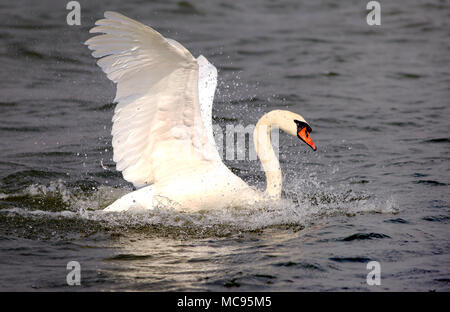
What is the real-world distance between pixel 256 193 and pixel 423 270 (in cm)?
196

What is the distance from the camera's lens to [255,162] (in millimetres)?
9953

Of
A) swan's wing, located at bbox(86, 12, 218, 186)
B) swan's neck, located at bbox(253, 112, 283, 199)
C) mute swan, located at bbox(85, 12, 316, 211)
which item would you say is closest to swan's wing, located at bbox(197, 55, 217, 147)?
mute swan, located at bbox(85, 12, 316, 211)

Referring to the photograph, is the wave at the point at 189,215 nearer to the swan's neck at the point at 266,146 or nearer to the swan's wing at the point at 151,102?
the swan's neck at the point at 266,146

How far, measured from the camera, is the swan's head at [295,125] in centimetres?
737

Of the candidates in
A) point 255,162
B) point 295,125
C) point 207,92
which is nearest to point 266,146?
point 295,125

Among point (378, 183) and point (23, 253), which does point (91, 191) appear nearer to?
point (23, 253)

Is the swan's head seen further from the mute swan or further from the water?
the water

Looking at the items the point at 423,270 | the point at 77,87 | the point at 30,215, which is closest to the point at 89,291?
the point at 30,215

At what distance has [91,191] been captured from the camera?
8562mm

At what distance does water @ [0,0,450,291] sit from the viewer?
6027 mm

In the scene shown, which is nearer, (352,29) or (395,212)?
(395,212)

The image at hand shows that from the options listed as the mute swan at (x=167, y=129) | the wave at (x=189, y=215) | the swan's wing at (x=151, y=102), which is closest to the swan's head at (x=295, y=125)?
the mute swan at (x=167, y=129)

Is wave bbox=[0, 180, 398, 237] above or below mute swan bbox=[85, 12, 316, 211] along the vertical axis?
below

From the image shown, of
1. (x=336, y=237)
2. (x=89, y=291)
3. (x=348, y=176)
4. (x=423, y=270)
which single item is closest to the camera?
(x=89, y=291)
